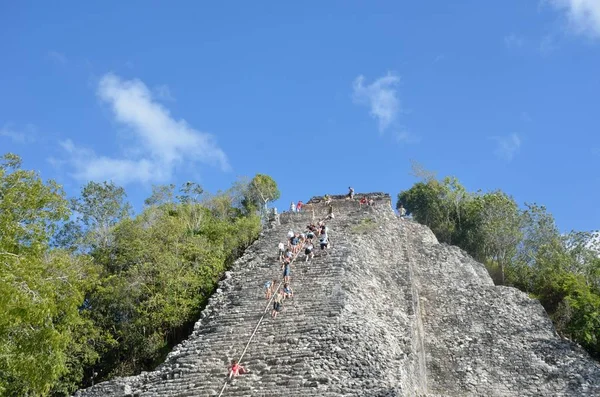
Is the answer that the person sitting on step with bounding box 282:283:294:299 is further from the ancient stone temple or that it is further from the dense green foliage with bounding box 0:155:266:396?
the dense green foliage with bounding box 0:155:266:396

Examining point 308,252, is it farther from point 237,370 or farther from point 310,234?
point 237,370

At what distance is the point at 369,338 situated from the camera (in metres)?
15.9

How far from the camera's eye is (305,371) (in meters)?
14.1

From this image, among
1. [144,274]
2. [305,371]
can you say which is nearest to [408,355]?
[305,371]

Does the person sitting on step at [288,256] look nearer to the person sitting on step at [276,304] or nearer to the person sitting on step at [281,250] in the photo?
the person sitting on step at [281,250]

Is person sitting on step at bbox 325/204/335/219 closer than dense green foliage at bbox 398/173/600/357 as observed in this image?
No

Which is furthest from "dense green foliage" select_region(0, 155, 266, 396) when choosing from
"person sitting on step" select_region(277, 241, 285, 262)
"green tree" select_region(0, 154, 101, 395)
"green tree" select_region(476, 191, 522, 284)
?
"green tree" select_region(476, 191, 522, 284)

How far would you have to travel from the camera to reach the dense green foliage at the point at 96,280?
13.5 metres

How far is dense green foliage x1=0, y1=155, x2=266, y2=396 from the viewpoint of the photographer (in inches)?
531

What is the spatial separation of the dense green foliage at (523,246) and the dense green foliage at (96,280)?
11.5 metres

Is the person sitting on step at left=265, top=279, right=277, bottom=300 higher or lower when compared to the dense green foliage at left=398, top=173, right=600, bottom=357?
lower

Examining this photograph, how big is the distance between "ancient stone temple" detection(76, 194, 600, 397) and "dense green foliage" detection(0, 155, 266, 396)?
219cm

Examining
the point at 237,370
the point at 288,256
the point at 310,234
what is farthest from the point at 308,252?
the point at 237,370

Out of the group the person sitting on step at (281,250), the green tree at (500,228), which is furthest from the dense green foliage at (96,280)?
the green tree at (500,228)
